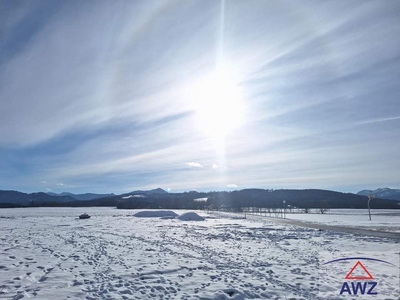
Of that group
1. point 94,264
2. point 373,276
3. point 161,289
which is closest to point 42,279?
point 94,264

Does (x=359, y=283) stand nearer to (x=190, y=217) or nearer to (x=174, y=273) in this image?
(x=174, y=273)

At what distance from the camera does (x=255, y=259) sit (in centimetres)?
1588

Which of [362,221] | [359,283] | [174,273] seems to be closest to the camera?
[359,283]

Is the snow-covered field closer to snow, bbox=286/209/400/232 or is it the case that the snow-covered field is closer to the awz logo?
the awz logo

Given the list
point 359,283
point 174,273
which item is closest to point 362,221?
point 359,283

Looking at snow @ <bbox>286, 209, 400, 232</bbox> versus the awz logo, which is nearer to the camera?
the awz logo

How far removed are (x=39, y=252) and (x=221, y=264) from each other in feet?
40.4

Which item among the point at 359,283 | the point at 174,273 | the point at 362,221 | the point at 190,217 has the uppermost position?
the point at 359,283

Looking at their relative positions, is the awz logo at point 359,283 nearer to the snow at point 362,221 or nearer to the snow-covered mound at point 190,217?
the snow at point 362,221

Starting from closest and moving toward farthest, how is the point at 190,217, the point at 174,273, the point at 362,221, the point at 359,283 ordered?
the point at 359,283 → the point at 174,273 → the point at 362,221 → the point at 190,217

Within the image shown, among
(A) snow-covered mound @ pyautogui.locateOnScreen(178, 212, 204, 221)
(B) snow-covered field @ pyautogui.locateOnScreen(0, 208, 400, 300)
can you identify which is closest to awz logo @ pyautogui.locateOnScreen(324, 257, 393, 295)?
(B) snow-covered field @ pyautogui.locateOnScreen(0, 208, 400, 300)

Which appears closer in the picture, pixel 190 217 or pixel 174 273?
pixel 174 273

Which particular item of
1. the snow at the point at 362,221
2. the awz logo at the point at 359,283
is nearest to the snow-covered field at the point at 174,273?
the awz logo at the point at 359,283

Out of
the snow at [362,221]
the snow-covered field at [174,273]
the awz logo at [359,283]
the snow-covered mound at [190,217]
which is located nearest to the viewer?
the awz logo at [359,283]
